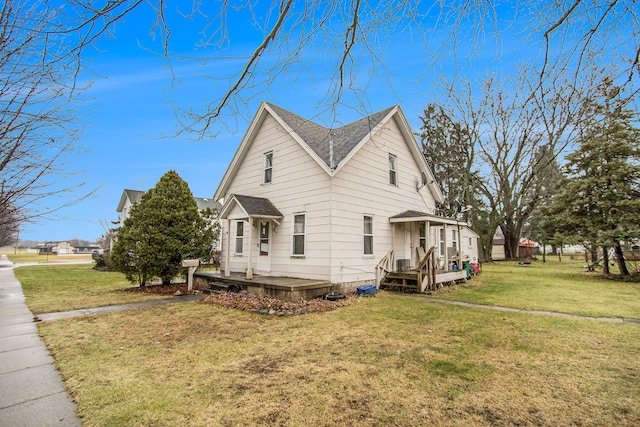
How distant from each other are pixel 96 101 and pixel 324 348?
15.3ft

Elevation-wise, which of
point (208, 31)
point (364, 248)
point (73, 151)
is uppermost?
point (208, 31)

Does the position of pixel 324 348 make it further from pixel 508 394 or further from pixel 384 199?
pixel 384 199

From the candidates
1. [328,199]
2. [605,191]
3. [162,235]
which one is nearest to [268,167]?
[328,199]

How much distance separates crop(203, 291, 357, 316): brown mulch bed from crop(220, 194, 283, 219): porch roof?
8.86ft

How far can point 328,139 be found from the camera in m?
11.5

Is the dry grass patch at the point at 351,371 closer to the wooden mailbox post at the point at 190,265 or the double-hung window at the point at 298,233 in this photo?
the wooden mailbox post at the point at 190,265

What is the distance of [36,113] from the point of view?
3.17m

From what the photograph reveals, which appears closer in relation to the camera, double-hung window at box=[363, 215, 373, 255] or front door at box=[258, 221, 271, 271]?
double-hung window at box=[363, 215, 373, 255]

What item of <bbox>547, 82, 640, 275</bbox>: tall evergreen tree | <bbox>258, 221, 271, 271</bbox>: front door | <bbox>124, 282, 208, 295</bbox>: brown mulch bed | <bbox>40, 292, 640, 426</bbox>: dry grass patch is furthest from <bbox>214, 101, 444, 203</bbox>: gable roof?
<bbox>547, 82, 640, 275</bbox>: tall evergreen tree

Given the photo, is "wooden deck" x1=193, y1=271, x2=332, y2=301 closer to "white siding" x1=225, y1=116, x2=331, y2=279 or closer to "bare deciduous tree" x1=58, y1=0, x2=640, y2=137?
"white siding" x1=225, y1=116, x2=331, y2=279

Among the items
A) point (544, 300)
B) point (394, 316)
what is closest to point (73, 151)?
point (394, 316)

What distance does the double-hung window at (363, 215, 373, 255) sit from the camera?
11.2 metres

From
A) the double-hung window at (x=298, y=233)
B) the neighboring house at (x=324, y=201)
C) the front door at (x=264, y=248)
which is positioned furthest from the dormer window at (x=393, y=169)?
the front door at (x=264, y=248)

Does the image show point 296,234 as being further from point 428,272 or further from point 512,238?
point 512,238
